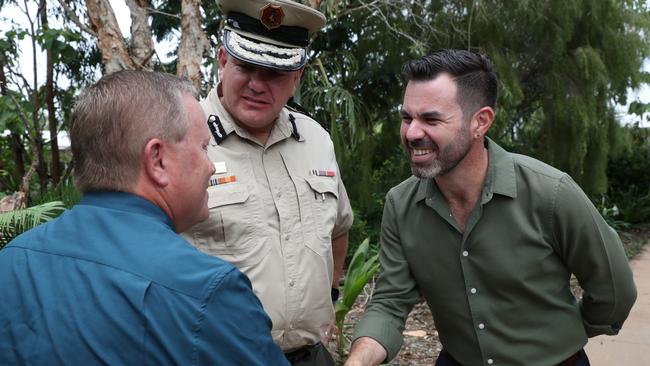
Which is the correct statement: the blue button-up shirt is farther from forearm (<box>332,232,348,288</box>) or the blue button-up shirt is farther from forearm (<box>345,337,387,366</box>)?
forearm (<box>332,232,348,288</box>)

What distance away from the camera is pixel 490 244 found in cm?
213

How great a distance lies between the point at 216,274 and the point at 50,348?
1.01ft

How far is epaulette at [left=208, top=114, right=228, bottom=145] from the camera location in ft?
7.22

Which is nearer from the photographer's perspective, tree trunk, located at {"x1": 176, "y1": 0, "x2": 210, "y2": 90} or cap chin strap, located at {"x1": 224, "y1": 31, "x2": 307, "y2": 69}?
cap chin strap, located at {"x1": 224, "y1": 31, "x2": 307, "y2": 69}

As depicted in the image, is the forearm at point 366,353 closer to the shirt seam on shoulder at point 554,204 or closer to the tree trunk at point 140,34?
the shirt seam on shoulder at point 554,204

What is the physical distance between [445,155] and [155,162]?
1116 mm

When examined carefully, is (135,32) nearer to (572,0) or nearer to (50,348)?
(50,348)

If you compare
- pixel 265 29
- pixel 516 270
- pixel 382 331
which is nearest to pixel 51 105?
pixel 265 29

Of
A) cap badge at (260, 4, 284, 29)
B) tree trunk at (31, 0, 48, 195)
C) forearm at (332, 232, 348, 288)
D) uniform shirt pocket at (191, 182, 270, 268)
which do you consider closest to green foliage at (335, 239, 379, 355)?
forearm at (332, 232, 348, 288)

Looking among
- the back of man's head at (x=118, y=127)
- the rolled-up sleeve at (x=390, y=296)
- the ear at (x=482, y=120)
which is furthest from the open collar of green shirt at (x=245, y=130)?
the back of man's head at (x=118, y=127)

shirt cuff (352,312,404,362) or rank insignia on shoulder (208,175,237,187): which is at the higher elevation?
rank insignia on shoulder (208,175,237,187)

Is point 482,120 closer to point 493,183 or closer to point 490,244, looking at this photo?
point 493,183

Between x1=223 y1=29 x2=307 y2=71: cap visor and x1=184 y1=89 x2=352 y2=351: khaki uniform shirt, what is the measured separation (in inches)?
8.1

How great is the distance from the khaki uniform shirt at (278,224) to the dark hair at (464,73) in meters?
0.53
